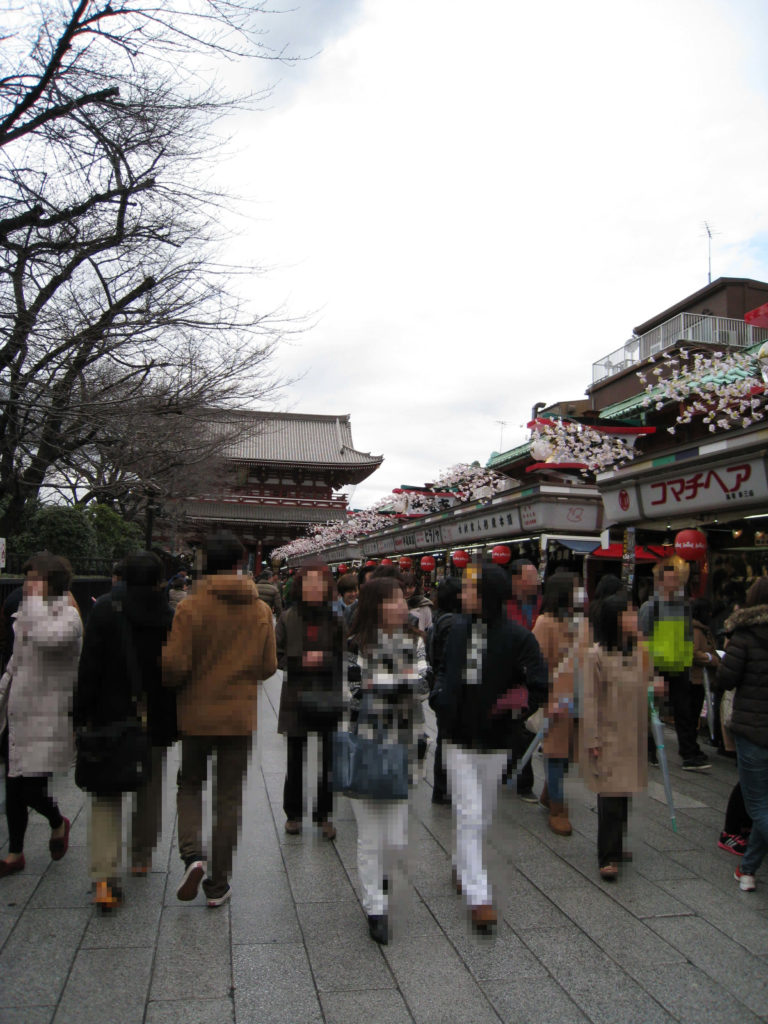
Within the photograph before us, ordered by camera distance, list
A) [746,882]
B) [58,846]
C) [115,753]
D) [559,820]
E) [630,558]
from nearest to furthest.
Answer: [115,753] → [746,882] → [58,846] → [559,820] → [630,558]

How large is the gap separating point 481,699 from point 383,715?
19.0 inches

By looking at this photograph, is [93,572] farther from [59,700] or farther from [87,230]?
[59,700]

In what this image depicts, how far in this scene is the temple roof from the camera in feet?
133

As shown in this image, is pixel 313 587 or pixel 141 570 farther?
pixel 313 587

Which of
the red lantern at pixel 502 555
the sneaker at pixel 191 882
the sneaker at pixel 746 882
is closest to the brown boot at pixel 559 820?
the sneaker at pixel 746 882

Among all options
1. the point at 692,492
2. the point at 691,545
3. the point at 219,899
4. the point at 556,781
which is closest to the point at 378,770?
the point at 219,899

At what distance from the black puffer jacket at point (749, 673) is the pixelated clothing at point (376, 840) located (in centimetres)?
179

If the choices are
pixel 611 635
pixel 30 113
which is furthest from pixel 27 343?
pixel 611 635

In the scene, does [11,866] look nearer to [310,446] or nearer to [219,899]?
[219,899]

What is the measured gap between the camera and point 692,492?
770 centimetres

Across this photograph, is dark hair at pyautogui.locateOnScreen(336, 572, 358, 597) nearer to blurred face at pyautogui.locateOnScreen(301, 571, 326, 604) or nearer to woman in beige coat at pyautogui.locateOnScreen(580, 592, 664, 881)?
blurred face at pyautogui.locateOnScreen(301, 571, 326, 604)

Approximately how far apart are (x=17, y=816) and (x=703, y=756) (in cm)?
540

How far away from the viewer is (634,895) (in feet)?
12.3

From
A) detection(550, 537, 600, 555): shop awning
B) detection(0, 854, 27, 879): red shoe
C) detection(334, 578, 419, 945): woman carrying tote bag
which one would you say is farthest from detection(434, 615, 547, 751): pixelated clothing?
detection(550, 537, 600, 555): shop awning
